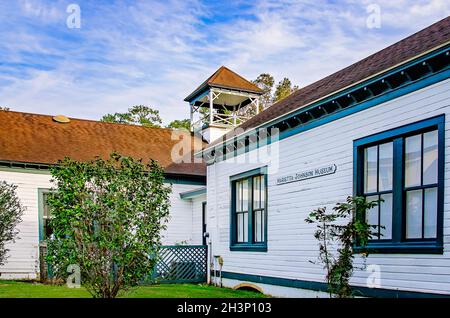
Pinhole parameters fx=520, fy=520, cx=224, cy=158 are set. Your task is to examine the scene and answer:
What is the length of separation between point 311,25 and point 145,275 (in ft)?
25.1

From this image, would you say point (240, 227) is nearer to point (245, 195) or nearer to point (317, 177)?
point (245, 195)

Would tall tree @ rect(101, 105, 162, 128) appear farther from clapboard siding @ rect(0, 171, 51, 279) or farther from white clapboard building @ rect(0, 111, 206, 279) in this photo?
clapboard siding @ rect(0, 171, 51, 279)

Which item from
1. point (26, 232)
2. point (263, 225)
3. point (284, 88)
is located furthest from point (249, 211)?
point (284, 88)

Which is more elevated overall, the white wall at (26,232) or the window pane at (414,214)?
the window pane at (414,214)

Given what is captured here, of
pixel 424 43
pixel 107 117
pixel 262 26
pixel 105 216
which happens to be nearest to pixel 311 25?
pixel 262 26

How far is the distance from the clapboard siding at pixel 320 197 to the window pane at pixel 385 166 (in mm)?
386

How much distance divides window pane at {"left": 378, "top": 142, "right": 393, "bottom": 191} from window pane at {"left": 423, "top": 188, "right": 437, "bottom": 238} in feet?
3.16

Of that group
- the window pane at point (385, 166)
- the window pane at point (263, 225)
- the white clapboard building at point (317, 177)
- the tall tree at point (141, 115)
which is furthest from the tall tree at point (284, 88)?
the window pane at point (385, 166)

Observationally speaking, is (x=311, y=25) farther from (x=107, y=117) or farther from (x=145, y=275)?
(x=107, y=117)

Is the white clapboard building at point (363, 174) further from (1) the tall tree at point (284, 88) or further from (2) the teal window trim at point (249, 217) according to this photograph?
(1) the tall tree at point (284, 88)

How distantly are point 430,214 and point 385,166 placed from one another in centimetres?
147

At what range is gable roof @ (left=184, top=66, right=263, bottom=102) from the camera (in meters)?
23.2

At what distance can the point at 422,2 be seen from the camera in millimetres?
11352

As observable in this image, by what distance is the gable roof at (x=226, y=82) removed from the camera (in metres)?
23.2
